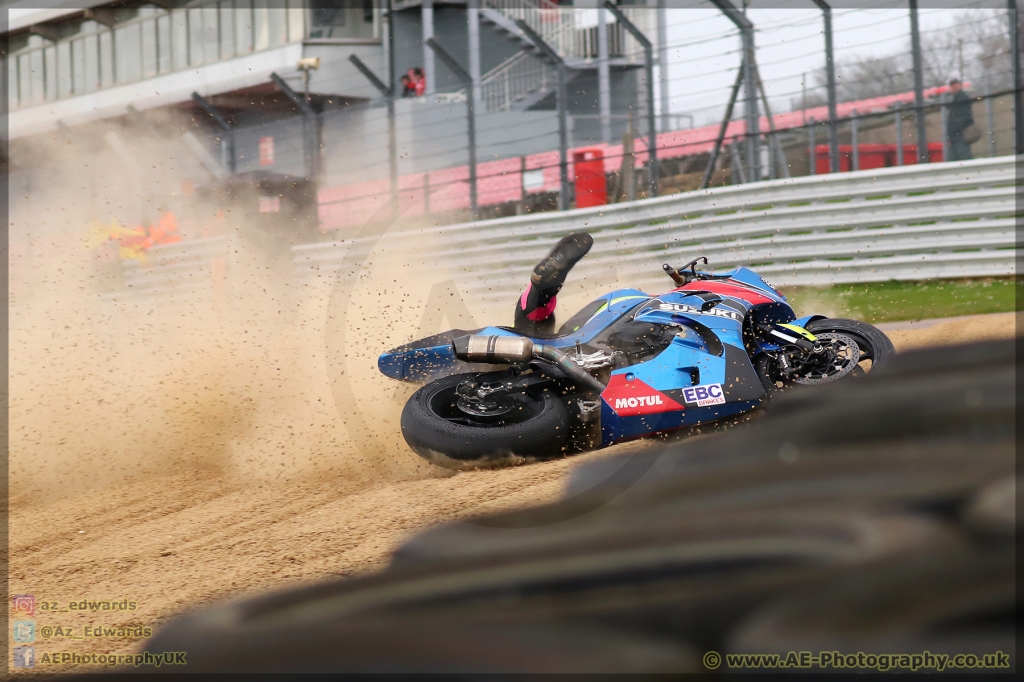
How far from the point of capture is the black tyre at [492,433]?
3891 mm

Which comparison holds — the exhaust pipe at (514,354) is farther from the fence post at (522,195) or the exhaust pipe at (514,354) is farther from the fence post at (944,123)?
the fence post at (522,195)

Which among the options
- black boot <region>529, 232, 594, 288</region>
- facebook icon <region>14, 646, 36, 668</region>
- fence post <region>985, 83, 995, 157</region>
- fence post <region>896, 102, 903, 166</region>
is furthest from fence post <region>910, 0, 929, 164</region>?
facebook icon <region>14, 646, 36, 668</region>

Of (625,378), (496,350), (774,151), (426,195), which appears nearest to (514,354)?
(496,350)

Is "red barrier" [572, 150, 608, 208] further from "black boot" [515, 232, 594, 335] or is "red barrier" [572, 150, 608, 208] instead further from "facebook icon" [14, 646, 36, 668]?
"facebook icon" [14, 646, 36, 668]

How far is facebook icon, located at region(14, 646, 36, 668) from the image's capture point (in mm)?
2519

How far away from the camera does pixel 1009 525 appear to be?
0.85m

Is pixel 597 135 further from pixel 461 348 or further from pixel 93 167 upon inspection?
pixel 93 167

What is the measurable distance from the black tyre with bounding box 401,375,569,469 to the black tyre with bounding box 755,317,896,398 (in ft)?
3.57

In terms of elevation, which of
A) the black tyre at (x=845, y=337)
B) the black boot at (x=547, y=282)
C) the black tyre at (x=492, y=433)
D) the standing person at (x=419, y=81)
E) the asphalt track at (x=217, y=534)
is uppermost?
the standing person at (x=419, y=81)

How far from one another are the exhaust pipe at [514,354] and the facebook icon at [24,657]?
2.22 metres

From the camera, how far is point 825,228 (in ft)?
27.5

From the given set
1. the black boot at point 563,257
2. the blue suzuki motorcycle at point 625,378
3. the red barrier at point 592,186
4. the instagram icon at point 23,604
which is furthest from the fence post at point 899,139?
the instagram icon at point 23,604

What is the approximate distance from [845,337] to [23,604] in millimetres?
3908

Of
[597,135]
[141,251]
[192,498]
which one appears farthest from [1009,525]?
[141,251]
